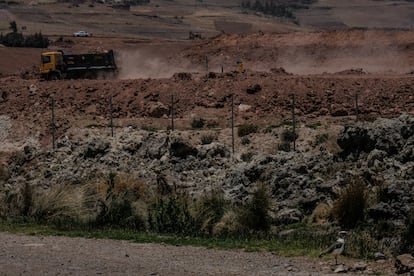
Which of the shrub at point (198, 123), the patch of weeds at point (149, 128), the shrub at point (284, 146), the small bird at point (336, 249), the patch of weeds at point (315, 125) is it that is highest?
the small bird at point (336, 249)

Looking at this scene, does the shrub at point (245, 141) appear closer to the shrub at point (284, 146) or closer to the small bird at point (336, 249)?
the shrub at point (284, 146)

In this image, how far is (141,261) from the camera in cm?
1331

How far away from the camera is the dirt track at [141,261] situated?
12609mm

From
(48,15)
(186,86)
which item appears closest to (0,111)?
(186,86)

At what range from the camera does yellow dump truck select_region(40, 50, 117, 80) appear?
53344mm

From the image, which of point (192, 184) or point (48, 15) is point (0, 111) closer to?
point (192, 184)

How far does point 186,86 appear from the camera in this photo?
42.1 meters

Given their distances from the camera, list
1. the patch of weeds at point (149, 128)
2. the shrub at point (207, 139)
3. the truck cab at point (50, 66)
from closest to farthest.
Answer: the shrub at point (207, 139)
the patch of weeds at point (149, 128)
the truck cab at point (50, 66)

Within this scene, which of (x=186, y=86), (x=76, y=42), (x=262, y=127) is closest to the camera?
(x=262, y=127)

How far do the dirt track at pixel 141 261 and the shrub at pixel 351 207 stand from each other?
11.4 feet

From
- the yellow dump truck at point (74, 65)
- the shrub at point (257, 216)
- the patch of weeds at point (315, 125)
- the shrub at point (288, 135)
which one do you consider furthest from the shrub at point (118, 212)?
the yellow dump truck at point (74, 65)

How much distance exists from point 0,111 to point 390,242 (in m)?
33.0

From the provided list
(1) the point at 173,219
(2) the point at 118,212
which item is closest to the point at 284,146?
(2) the point at 118,212

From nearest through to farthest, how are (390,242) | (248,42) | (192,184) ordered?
(390,242) → (192,184) → (248,42)
